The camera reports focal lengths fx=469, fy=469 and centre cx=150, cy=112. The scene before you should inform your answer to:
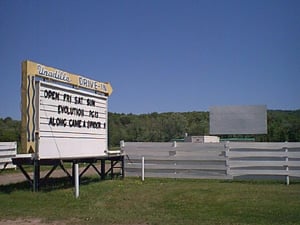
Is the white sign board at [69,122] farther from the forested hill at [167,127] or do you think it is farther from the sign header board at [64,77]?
the forested hill at [167,127]

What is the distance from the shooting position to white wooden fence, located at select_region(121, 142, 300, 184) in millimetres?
17250

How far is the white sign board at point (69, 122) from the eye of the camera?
1420 centimetres

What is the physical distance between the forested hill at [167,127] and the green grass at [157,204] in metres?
30.7

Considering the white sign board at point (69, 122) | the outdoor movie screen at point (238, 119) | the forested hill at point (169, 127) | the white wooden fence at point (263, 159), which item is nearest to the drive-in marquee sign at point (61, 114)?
the white sign board at point (69, 122)

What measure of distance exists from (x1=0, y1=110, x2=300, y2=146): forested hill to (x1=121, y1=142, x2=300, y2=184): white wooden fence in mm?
26599

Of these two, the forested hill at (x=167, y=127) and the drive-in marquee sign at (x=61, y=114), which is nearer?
the drive-in marquee sign at (x=61, y=114)

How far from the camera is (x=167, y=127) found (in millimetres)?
61938

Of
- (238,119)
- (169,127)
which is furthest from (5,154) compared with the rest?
(169,127)

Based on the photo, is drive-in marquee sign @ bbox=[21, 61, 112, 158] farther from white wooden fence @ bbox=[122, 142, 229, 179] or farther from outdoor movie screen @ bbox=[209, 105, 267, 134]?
outdoor movie screen @ bbox=[209, 105, 267, 134]

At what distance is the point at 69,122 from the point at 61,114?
0.66 m

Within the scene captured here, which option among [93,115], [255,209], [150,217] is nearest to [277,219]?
[255,209]

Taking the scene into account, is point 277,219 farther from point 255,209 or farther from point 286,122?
point 286,122

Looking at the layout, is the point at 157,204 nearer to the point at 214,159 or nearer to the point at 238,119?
the point at 214,159

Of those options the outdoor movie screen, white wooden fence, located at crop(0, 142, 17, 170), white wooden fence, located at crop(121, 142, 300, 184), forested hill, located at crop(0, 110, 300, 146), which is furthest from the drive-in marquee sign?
forested hill, located at crop(0, 110, 300, 146)
